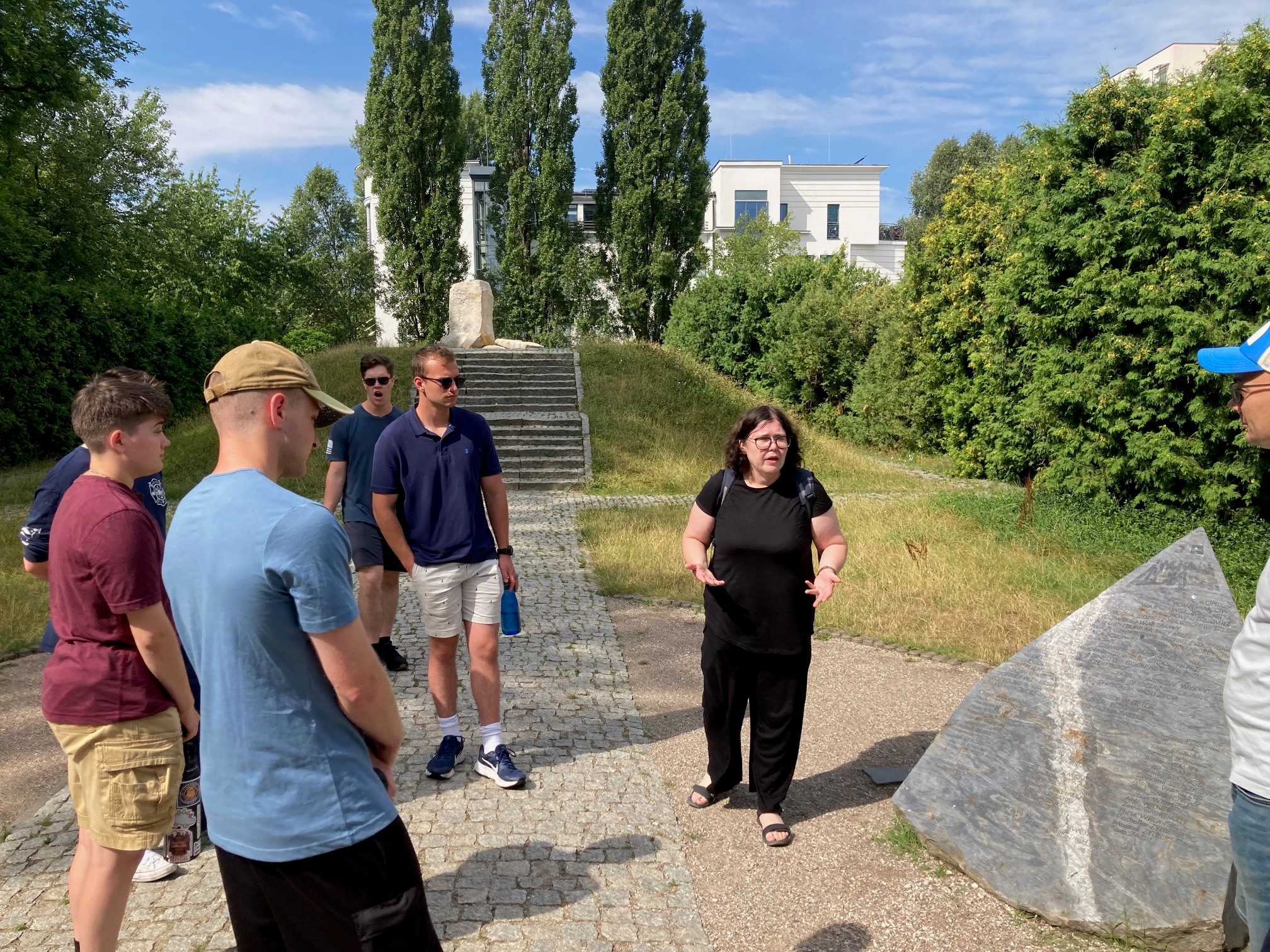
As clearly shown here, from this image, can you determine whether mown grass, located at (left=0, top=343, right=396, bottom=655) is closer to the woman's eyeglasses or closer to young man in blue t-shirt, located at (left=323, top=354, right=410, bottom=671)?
young man in blue t-shirt, located at (left=323, top=354, right=410, bottom=671)

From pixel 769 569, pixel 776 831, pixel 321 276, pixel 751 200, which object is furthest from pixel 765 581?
pixel 751 200

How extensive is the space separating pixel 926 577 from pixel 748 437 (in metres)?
5.30

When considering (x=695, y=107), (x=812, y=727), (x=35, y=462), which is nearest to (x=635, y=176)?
(x=695, y=107)

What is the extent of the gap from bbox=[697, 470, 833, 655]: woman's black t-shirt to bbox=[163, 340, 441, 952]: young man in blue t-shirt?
2.34 meters

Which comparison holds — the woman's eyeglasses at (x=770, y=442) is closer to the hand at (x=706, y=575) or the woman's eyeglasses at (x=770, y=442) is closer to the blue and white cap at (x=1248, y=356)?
the hand at (x=706, y=575)

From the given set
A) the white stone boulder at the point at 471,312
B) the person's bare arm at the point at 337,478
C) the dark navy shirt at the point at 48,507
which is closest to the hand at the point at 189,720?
the dark navy shirt at the point at 48,507

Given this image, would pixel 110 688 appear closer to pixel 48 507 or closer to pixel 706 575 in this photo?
pixel 48 507

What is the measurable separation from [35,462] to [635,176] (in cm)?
2151

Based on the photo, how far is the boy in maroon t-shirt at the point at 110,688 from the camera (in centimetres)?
276

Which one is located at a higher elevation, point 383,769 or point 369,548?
point 383,769

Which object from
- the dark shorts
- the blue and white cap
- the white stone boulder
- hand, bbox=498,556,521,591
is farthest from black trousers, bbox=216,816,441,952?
the white stone boulder

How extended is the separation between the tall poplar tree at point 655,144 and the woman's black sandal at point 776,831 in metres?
29.6

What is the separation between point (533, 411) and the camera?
1956cm

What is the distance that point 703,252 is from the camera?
3394 centimetres
